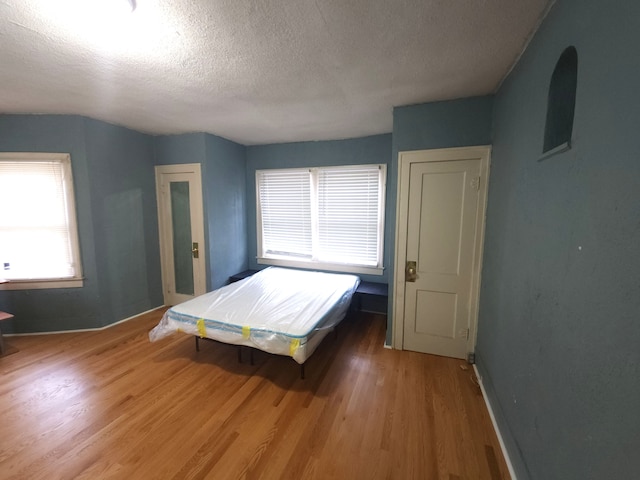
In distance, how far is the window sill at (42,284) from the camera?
9.72 feet

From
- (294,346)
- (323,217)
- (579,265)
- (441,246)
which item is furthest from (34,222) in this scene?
(579,265)

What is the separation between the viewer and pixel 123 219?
3420 millimetres

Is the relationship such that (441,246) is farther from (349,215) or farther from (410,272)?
(349,215)

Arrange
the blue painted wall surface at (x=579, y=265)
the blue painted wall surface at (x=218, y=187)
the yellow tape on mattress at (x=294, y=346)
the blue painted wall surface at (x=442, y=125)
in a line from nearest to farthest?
the blue painted wall surface at (x=579, y=265) → the yellow tape on mattress at (x=294, y=346) → the blue painted wall surface at (x=442, y=125) → the blue painted wall surface at (x=218, y=187)

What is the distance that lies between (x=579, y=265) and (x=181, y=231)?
4150 mm

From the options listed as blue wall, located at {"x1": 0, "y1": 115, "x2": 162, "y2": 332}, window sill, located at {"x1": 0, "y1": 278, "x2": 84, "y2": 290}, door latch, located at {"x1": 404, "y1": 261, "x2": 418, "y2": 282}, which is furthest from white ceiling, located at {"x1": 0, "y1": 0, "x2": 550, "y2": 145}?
window sill, located at {"x1": 0, "y1": 278, "x2": 84, "y2": 290}

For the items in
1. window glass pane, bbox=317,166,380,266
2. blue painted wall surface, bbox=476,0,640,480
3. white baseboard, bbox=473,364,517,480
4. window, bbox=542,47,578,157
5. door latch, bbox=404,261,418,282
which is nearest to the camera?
blue painted wall surface, bbox=476,0,640,480

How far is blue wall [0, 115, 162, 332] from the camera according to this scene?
2887 millimetres

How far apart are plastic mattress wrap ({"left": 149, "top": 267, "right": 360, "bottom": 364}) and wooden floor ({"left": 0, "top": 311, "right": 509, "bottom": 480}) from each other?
36 cm

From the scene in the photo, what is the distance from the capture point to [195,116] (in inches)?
115

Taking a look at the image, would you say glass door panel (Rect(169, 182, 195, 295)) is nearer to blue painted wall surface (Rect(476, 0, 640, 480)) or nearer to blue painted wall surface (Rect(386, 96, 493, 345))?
blue painted wall surface (Rect(386, 96, 493, 345))

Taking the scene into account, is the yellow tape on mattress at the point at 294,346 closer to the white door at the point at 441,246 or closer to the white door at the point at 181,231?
the white door at the point at 441,246

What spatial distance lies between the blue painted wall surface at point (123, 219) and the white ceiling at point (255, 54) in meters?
0.53

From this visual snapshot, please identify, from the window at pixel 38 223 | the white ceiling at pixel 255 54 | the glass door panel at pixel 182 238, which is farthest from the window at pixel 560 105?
the window at pixel 38 223
